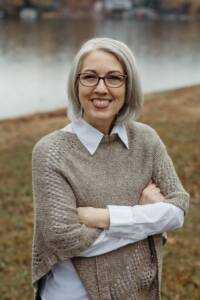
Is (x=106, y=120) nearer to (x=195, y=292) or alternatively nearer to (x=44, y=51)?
(x=195, y=292)

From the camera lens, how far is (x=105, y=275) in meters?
1.93

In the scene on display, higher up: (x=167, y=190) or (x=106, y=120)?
(x=106, y=120)

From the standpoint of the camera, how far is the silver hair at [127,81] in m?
1.88

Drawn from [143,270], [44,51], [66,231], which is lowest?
[44,51]

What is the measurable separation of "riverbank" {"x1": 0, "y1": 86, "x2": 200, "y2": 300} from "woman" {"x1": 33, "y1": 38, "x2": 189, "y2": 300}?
2.06 meters

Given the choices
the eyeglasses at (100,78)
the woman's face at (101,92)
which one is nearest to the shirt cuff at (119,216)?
the woman's face at (101,92)

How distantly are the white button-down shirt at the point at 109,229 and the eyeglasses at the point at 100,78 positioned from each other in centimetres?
17

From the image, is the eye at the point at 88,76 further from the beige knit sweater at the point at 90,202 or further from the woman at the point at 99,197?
the beige knit sweater at the point at 90,202

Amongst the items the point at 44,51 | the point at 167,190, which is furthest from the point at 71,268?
the point at 44,51

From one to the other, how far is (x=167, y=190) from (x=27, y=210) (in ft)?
12.4

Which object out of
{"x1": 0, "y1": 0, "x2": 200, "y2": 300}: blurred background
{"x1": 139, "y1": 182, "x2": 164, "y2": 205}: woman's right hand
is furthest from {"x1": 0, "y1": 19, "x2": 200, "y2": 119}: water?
{"x1": 139, "y1": 182, "x2": 164, "y2": 205}: woman's right hand

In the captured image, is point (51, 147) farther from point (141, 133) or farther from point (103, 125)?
point (141, 133)

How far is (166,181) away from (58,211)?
477 mm

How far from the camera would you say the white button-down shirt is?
76.0 inches
